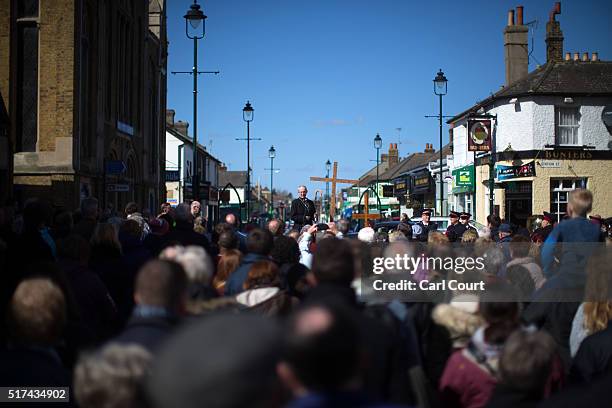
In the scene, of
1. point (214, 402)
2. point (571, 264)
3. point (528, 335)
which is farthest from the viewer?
point (571, 264)

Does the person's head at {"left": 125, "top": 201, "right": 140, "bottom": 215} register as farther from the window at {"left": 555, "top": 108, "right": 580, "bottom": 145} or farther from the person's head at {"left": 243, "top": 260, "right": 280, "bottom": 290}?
the window at {"left": 555, "top": 108, "right": 580, "bottom": 145}

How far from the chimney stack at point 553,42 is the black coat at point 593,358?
3205 centimetres

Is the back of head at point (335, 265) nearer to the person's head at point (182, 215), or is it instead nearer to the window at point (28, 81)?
the person's head at point (182, 215)

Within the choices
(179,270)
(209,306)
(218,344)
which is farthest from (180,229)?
(218,344)

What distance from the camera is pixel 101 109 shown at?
29688 mm

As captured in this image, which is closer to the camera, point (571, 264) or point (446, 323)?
point (446, 323)

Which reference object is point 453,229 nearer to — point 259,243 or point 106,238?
point 259,243

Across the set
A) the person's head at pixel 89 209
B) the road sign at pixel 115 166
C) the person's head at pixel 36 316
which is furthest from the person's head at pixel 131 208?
the road sign at pixel 115 166

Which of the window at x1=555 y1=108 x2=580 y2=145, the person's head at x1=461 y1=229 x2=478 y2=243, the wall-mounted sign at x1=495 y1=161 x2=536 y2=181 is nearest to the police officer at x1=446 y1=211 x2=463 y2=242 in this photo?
the person's head at x1=461 y1=229 x2=478 y2=243

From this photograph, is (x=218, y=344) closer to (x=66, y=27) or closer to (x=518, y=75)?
(x=66, y=27)

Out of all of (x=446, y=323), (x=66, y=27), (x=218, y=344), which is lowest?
(x=446, y=323)

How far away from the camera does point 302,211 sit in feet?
47.4

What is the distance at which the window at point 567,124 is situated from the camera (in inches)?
1265

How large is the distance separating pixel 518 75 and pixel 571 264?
33.1 m
